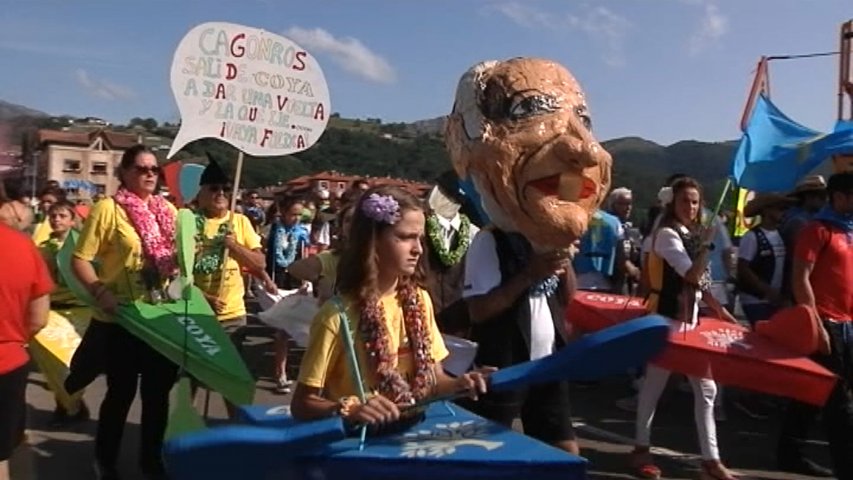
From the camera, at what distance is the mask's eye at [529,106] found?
12.6 ft

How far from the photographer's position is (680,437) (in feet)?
20.4

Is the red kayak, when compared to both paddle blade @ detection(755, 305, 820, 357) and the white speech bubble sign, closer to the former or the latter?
paddle blade @ detection(755, 305, 820, 357)

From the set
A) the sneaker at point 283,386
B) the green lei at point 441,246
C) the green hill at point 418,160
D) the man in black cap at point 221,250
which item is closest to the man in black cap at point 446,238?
the green lei at point 441,246

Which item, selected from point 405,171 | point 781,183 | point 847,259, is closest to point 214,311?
point 847,259

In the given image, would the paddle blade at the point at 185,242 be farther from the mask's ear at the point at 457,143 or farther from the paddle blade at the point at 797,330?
the paddle blade at the point at 797,330

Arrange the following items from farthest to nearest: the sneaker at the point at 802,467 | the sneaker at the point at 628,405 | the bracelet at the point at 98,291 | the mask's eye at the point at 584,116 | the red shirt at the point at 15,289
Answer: the sneaker at the point at 628,405 → the sneaker at the point at 802,467 → the bracelet at the point at 98,291 → the mask's eye at the point at 584,116 → the red shirt at the point at 15,289

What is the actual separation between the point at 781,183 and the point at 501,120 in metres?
3.52

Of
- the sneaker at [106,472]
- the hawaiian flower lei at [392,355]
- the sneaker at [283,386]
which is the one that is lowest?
the sneaker at [106,472]

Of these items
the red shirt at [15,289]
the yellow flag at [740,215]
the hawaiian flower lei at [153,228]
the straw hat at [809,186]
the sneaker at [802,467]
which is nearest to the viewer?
the red shirt at [15,289]

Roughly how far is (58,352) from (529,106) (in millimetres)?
3672

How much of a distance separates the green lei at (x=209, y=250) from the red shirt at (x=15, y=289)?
1.52m

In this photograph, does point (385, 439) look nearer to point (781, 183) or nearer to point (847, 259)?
point (847, 259)

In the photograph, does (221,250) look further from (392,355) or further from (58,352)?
(392,355)

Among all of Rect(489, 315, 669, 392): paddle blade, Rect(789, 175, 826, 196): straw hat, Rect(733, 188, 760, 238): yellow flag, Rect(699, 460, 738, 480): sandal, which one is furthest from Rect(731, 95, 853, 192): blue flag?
Rect(489, 315, 669, 392): paddle blade
